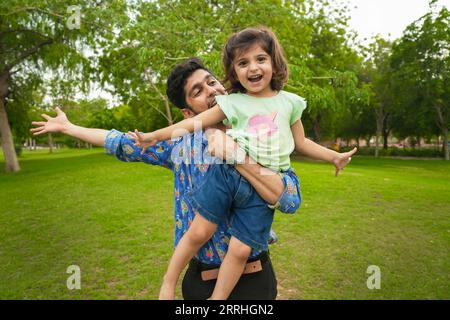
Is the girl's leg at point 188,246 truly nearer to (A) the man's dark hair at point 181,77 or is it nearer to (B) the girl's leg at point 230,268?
(B) the girl's leg at point 230,268

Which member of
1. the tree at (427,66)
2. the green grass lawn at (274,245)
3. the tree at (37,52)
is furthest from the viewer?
the tree at (427,66)

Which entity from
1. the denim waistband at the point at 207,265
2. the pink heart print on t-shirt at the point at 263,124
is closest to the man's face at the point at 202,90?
the pink heart print on t-shirt at the point at 263,124

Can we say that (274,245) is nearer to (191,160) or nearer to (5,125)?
(191,160)

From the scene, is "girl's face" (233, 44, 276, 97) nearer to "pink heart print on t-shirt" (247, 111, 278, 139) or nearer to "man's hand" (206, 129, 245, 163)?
"pink heart print on t-shirt" (247, 111, 278, 139)

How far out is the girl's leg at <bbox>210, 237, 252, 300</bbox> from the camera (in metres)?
1.64

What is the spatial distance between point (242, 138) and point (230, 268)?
621mm

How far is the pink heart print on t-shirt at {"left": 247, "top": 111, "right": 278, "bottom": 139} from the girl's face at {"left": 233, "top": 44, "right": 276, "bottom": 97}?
0.14 metres

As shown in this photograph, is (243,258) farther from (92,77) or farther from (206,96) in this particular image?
(92,77)

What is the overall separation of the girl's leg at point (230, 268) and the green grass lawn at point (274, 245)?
3.29 meters

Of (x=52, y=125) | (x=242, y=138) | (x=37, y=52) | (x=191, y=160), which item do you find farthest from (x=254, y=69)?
(x=37, y=52)

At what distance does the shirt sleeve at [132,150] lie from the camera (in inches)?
72.1

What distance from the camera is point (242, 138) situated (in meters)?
1.68

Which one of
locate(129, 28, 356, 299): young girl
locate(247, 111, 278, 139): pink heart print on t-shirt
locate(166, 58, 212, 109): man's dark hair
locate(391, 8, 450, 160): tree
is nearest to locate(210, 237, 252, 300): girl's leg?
locate(129, 28, 356, 299): young girl
